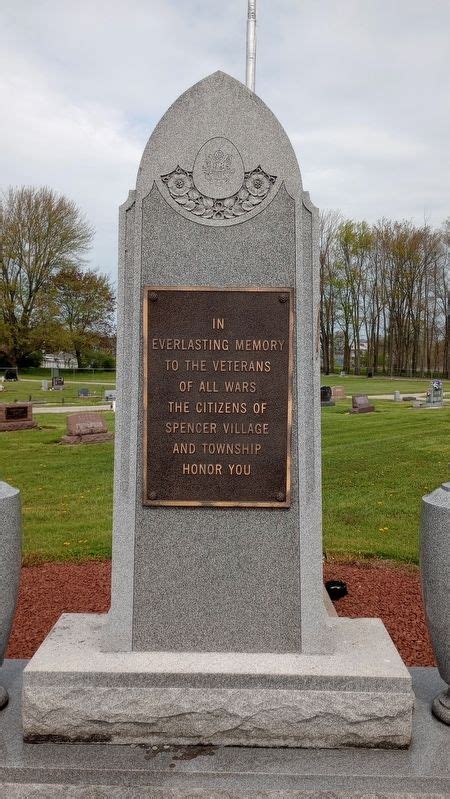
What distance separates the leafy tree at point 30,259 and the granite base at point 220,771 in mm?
43816

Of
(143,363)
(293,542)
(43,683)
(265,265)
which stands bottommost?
(43,683)

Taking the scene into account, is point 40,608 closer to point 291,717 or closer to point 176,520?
point 176,520

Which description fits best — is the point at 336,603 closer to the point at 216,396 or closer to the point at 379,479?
the point at 216,396

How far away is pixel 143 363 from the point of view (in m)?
3.74

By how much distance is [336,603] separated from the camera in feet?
19.2

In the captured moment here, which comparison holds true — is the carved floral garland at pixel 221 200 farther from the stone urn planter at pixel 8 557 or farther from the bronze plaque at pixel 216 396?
the stone urn planter at pixel 8 557

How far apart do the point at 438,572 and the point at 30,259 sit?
1844 inches

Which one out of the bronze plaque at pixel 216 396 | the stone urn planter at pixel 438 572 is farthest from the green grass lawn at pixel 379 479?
the bronze plaque at pixel 216 396

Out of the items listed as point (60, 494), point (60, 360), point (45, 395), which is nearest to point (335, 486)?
point (60, 494)

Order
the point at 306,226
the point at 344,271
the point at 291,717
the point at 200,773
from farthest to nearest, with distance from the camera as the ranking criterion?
1. the point at 344,271
2. the point at 306,226
3. the point at 291,717
4. the point at 200,773

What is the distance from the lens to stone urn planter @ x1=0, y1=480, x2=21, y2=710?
11.6 ft

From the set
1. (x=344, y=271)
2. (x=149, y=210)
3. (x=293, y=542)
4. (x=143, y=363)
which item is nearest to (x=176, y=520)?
(x=293, y=542)

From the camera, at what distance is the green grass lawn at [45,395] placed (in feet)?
110

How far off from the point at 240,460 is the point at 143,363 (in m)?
0.83
